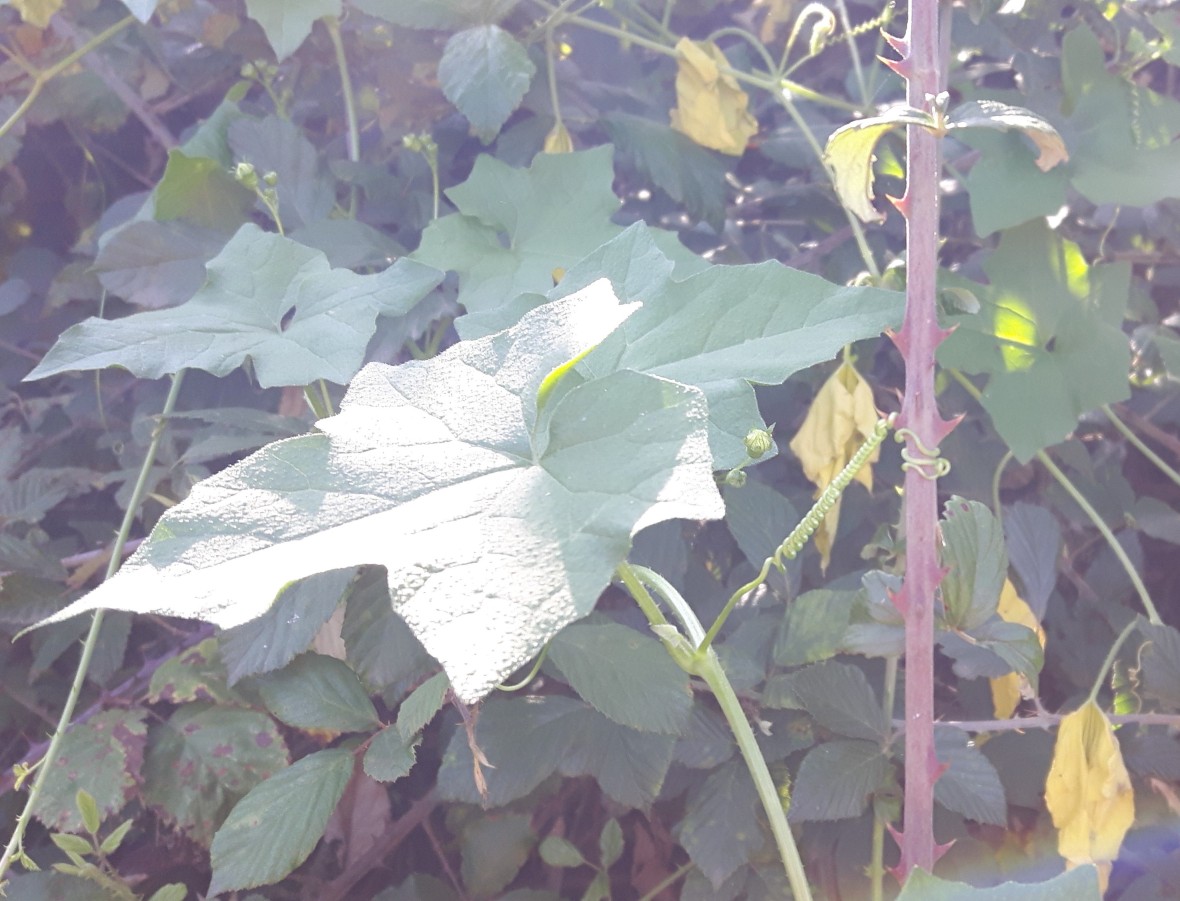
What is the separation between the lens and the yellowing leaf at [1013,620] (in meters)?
0.64

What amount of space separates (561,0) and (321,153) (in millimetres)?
301

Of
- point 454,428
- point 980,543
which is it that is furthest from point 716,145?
point 454,428

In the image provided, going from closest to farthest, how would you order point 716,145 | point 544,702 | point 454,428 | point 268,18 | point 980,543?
1. point 454,428
2. point 980,543
3. point 544,702
4. point 268,18
5. point 716,145

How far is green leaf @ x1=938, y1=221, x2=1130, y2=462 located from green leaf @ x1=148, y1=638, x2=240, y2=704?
0.66 metres

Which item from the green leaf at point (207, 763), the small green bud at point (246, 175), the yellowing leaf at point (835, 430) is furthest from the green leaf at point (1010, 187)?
the green leaf at point (207, 763)

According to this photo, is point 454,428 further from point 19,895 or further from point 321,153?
point 321,153

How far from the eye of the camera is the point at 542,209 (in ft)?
2.52

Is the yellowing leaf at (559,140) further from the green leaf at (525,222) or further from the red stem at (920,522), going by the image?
the red stem at (920,522)

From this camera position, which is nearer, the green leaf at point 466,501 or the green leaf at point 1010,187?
the green leaf at point 466,501

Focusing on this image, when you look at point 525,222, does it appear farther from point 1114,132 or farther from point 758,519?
point 1114,132

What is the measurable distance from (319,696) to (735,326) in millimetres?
405

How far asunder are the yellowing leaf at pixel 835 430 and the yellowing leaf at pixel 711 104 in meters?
0.35

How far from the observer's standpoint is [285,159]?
806 mm

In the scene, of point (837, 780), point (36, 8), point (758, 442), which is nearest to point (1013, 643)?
point (837, 780)
